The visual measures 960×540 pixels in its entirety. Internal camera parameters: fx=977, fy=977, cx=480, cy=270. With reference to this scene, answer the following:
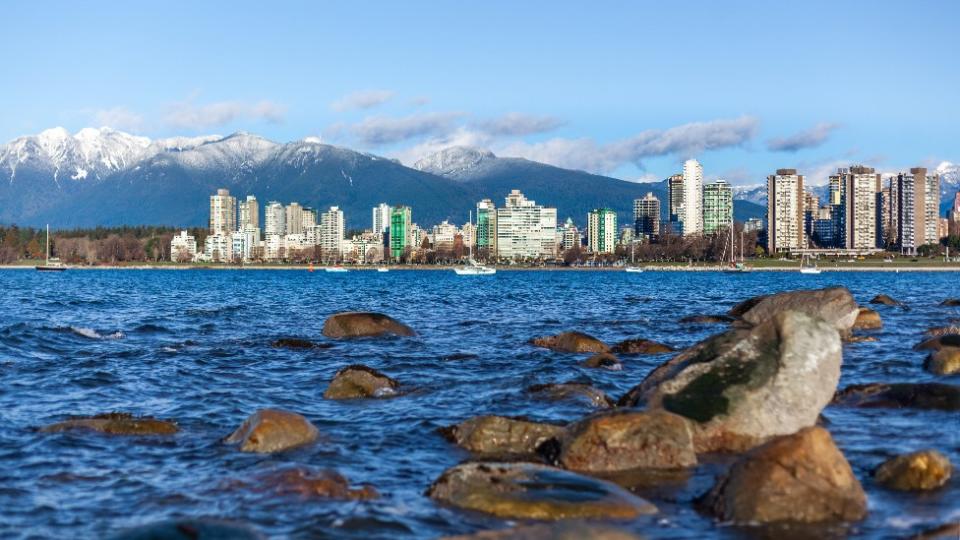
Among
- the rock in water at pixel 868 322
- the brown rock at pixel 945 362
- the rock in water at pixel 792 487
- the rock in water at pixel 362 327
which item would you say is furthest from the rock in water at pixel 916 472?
the rock in water at pixel 868 322

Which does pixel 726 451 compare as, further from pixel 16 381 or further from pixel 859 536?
pixel 16 381

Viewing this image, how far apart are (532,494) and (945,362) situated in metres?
18.0

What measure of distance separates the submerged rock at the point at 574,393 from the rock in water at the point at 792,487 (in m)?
7.99

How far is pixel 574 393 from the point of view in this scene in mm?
21781

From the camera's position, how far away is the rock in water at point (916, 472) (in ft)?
44.6

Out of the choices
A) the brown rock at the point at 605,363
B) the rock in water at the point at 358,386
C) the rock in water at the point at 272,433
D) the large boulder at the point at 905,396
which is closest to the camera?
the rock in water at the point at 272,433

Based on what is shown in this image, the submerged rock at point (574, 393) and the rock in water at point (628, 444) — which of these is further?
the submerged rock at point (574, 393)

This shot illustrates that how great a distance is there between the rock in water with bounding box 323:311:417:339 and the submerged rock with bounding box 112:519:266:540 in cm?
2865

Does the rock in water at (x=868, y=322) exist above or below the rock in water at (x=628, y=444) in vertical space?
below

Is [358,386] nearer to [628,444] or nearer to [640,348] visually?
[628,444]

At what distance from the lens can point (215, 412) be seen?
68.4 ft

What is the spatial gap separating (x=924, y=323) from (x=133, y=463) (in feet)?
135

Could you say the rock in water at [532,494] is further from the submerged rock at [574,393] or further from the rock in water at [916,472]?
the submerged rock at [574,393]

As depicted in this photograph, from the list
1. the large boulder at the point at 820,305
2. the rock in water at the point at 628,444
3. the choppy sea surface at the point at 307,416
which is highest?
the large boulder at the point at 820,305
